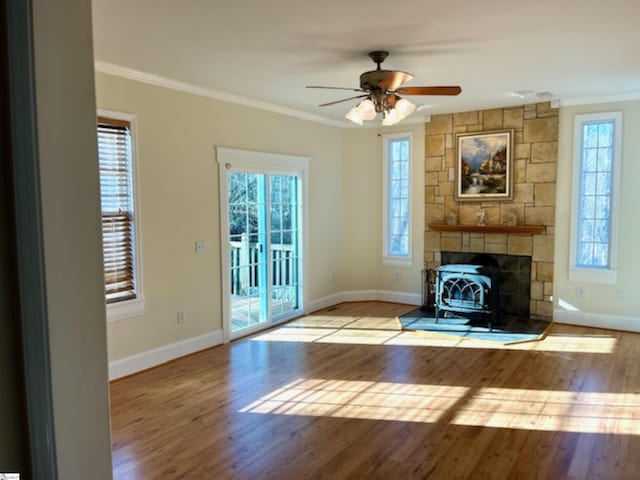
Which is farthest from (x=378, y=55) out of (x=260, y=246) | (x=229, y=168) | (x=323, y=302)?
(x=323, y=302)

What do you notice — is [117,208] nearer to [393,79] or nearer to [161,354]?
[161,354]

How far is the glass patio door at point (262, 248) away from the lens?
5484mm

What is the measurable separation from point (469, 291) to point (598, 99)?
107 inches

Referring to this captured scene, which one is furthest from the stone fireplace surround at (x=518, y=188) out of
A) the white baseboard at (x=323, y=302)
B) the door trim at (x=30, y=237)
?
the door trim at (x=30, y=237)

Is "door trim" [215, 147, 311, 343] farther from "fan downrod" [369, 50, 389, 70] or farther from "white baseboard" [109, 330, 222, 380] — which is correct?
"fan downrod" [369, 50, 389, 70]

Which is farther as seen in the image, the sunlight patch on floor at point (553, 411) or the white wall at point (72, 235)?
the sunlight patch on floor at point (553, 411)

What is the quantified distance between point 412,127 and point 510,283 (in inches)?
101

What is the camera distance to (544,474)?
2703 mm

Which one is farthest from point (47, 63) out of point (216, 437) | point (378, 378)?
point (378, 378)

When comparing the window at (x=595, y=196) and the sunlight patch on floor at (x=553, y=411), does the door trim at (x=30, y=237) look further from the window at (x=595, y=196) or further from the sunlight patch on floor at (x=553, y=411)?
the window at (x=595, y=196)

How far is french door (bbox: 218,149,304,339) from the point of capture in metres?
5.37

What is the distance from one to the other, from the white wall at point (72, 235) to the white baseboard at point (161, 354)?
3.55 metres

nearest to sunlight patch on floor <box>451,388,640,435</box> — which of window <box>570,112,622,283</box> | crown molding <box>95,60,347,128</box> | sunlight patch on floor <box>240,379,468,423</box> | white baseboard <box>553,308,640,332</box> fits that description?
sunlight patch on floor <box>240,379,468,423</box>

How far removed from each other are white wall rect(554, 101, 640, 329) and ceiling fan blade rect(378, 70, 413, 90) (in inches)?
125
